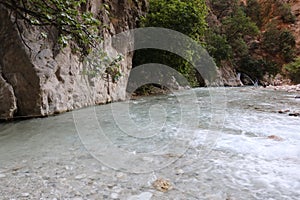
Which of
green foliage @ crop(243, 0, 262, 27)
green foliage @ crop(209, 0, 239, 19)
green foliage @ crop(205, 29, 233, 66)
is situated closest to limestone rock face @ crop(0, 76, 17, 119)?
green foliage @ crop(205, 29, 233, 66)

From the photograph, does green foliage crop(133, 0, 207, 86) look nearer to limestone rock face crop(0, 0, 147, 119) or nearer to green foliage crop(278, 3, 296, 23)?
limestone rock face crop(0, 0, 147, 119)

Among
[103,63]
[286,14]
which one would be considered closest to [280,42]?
[286,14]

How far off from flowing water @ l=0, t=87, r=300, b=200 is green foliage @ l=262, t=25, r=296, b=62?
16.9 meters

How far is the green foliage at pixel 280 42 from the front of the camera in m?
16.6

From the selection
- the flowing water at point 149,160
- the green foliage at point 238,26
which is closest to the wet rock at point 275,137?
the flowing water at point 149,160

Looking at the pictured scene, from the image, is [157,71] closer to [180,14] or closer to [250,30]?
[180,14]

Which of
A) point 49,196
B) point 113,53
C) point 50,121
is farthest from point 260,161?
point 113,53

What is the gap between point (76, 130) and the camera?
7.79 ft

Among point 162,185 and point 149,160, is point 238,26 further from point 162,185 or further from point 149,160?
point 162,185

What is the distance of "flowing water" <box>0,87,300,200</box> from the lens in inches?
43.3

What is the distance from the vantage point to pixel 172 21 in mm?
6066

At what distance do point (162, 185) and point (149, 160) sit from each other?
372mm

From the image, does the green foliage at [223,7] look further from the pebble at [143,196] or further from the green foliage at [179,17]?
the pebble at [143,196]

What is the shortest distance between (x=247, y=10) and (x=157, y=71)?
16.7 meters
